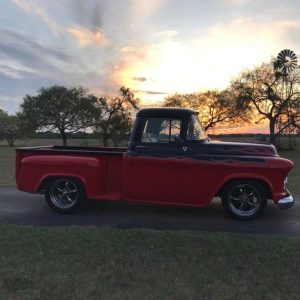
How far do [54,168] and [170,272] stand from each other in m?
4.05

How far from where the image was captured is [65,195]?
888cm

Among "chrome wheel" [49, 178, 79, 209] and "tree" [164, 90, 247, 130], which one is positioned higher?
"tree" [164, 90, 247, 130]

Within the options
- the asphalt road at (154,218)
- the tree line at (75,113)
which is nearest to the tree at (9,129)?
the tree line at (75,113)

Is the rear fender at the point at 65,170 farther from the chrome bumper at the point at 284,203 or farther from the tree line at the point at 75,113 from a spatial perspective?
the tree line at the point at 75,113

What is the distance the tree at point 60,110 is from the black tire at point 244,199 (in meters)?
59.9

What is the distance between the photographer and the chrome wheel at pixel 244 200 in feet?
26.5

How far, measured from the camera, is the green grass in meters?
4.92

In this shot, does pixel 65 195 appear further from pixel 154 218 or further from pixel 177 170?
pixel 177 170

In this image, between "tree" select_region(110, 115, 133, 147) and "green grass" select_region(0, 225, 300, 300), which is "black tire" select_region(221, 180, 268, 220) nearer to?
"green grass" select_region(0, 225, 300, 300)

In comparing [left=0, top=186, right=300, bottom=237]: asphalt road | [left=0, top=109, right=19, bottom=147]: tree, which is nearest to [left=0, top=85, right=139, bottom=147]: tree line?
[left=0, top=109, right=19, bottom=147]: tree

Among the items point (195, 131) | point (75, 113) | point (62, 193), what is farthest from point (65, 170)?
point (75, 113)

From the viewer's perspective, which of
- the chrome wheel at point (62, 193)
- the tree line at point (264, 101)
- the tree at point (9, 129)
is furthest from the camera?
the tree at point (9, 129)

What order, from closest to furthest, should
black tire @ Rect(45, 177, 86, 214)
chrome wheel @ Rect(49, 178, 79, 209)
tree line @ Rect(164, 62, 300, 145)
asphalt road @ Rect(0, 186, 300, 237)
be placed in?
asphalt road @ Rect(0, 186, 300, 237)
black tire @ Rect(45, 177, 86, 214)
chrome wheel @ Rect(49, 178, 79, 209)
tree line @ Rect(164, 62, 300, 145)

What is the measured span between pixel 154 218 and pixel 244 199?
1.71 metres
